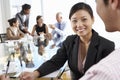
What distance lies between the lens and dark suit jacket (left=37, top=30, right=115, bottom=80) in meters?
1.31

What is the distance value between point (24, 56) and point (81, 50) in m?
0.73

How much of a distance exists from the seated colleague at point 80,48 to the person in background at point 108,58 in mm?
809

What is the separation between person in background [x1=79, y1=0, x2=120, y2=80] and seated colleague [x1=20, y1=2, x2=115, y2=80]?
81 centimetres

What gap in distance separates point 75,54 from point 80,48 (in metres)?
0.05

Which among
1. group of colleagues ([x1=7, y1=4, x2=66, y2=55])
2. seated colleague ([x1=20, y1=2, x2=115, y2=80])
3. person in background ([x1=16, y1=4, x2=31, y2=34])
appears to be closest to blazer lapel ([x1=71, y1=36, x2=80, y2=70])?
seated colleague ([x1=20, y1=2, x2=115, y2=80])

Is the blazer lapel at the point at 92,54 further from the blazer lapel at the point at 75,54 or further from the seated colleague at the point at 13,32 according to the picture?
the seated colleague at the point at 13,32

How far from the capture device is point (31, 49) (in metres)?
2.20

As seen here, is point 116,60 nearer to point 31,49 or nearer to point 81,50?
point 81,50

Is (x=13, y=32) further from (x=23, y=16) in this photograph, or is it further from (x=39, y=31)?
(x=23, y=16)

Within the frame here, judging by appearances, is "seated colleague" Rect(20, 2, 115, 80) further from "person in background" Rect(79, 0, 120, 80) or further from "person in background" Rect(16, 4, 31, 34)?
"person in background" Rect(16, 4, 31, 34)

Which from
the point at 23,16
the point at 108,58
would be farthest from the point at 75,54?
the point at 23,16

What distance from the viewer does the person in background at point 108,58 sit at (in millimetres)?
426

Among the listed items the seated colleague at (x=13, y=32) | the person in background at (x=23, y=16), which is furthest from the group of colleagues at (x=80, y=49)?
the person in background at (x=23, y=16)

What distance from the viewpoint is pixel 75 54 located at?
4.51 ft
